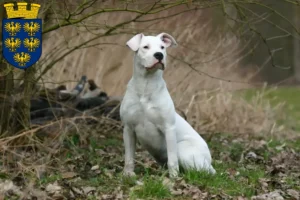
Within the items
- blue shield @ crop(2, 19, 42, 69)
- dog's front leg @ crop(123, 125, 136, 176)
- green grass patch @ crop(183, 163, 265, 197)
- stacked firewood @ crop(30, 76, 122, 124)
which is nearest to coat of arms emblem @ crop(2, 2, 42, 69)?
blue shield @ crop(2, 19, 42, 69)

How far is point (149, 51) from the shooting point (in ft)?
23.6

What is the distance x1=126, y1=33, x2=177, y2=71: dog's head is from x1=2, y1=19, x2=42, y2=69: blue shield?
127cm

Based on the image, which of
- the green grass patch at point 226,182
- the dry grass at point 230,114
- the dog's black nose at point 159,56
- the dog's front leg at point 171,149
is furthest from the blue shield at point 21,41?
the dry grass at point 230,114

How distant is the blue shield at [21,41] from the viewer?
7.91m

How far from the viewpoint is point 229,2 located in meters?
9.12

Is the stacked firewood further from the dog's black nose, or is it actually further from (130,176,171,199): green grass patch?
(130,176,171,199): green grass patch

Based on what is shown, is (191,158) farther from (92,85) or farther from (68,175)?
(92,85)

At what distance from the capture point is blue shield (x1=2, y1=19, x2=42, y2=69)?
7914mm

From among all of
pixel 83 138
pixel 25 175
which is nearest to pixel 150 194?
pixel 25 175

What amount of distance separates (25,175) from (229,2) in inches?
139

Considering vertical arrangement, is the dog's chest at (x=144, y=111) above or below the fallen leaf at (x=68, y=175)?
above

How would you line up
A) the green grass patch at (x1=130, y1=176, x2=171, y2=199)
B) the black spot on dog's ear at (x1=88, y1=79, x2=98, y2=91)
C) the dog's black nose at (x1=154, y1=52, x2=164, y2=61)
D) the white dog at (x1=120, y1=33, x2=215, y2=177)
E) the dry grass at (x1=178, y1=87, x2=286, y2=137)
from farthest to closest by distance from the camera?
the dry grass at (x1=178, y1=87, x2=286, y2=137), the black spot on dog's ear at (x1=88, y1=79, x2=98, y2=91), the white dog at (x1=120, y1=33, x2=215, y2=177), the dog's black nose at (x1=154, y1=52, x2=164, y2=61), the green grass patch at (x1=130, y1=176, x2=171, y2=199)

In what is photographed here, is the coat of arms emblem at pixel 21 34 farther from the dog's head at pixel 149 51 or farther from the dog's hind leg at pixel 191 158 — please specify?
the dog's hind leg at pixel 191 158

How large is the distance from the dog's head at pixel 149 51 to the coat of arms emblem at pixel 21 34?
1.28m
